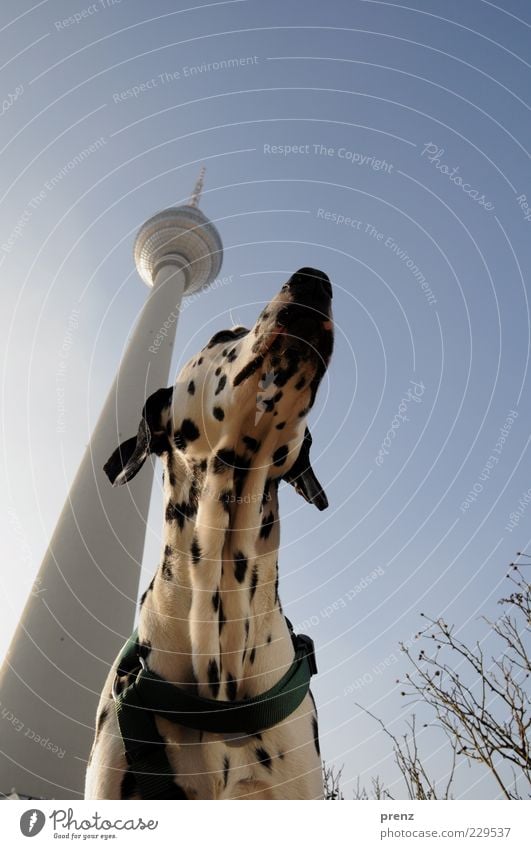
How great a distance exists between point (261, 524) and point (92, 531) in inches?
924

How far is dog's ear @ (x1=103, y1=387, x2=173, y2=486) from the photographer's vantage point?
4.37 metres

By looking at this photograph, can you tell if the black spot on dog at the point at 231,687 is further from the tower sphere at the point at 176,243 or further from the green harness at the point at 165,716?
the tower sphere at the point at 176,243

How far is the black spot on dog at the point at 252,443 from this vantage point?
12.5 feet

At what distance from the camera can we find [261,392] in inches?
147

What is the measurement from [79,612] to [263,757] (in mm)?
21811

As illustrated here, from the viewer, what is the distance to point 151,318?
36031 millimetres

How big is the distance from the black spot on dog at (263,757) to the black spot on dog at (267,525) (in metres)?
1.27

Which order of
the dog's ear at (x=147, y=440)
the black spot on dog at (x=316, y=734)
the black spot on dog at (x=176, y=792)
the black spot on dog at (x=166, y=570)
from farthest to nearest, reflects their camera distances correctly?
the dog's ear at (x=147, y=440) → the black spot on dog at (x=166, y=570) → the black spot on dog at (x=316, y=734) → the black spot on dog at (x=176, y=792)

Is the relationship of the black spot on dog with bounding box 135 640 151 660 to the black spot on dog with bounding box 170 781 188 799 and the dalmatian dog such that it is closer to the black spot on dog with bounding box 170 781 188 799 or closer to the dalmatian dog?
the dalmatian dog

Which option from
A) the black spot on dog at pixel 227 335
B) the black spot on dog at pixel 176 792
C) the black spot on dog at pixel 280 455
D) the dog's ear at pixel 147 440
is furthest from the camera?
the black spot on dog at pixel 227 335

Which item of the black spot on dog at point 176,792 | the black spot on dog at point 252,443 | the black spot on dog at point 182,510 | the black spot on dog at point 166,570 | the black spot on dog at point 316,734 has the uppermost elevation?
the black spot on dog at point 252,443

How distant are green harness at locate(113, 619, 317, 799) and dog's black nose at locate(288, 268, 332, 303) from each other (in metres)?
2.45

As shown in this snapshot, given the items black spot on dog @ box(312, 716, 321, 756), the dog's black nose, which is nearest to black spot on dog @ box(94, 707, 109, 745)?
black spot on dog @ box(312, 716, 321, 756)

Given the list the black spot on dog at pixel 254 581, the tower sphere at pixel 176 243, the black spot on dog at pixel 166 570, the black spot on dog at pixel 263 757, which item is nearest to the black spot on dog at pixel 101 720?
the black spot on dog at pixel 166 570
